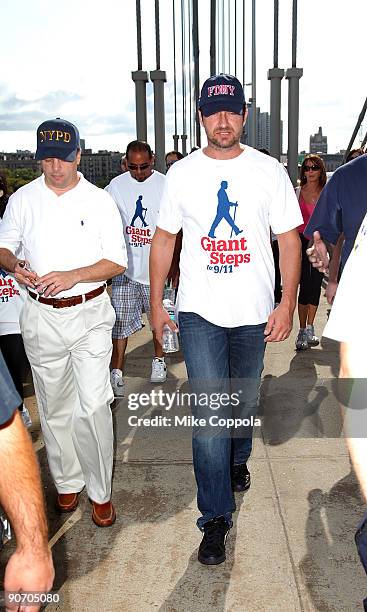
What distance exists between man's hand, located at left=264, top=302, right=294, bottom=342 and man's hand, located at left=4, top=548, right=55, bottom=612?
198cm

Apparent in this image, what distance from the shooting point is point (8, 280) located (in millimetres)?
4875

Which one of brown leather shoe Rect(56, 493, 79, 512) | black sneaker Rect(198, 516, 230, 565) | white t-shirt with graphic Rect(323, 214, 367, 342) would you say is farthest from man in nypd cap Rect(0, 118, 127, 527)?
Result: white t-shirt with graphic Rect(323, 214, 367, 342)

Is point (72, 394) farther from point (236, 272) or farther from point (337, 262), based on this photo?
point (337, 262)

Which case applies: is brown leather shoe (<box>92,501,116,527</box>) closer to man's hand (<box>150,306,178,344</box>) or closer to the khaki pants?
the khaki pants

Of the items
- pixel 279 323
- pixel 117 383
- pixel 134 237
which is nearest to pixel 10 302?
pixel 117 383

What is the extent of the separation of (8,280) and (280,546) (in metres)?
2.70

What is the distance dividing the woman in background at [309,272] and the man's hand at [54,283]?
4014 mm

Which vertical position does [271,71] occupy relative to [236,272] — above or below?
above

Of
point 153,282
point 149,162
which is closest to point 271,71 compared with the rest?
point 149,162

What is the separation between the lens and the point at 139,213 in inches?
229

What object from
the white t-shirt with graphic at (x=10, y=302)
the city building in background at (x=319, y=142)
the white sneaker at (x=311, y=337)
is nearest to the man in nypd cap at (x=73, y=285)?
the white t-shirt with graphic at (x=10, y=302)

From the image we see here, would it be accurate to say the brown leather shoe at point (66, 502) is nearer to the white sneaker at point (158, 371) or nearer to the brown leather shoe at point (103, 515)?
the brown leather shoe at point (103, 515)

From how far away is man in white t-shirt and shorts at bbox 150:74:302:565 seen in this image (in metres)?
3.31

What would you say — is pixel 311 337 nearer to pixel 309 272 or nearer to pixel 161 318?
pixel 309 272
